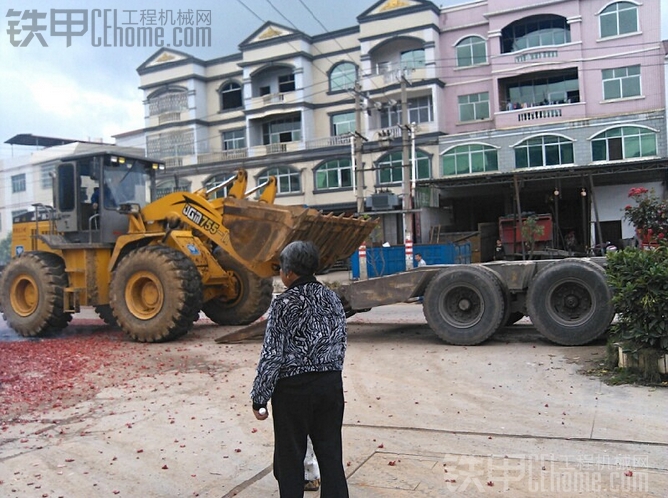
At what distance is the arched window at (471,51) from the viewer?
115ft

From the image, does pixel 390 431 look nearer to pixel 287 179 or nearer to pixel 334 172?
pixel 334 172

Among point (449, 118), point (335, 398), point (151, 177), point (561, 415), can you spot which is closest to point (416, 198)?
point (449, 118)

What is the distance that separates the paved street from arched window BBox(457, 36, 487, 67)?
28728mm

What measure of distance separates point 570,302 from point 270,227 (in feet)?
15.8

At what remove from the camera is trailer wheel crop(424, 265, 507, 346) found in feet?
31.6

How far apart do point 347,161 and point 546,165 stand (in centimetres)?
1153

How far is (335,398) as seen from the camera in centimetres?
380

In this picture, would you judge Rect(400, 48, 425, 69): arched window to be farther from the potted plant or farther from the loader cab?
the potted plant

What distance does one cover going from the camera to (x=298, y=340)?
375 cm

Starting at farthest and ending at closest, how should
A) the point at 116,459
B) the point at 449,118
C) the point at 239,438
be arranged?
the point at 449,118 < the point at 239,438 < the point at 116,459

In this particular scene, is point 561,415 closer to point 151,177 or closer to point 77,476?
point 77,476

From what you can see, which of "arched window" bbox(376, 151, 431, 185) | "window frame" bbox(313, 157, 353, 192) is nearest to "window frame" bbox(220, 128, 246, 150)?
"window frame" bbox(313, 157, 353, 192)

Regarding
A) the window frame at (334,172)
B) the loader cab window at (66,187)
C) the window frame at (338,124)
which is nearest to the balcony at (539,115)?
the window frame at (334,172)

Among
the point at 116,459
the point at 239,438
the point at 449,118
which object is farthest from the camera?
the point at 449,118
